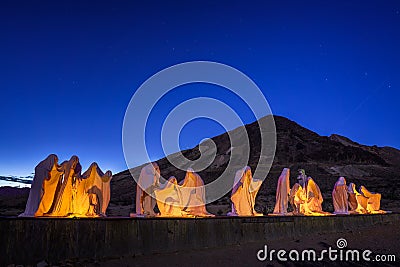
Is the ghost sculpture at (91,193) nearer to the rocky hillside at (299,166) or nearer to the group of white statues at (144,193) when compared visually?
the group of white statues at (144,193)

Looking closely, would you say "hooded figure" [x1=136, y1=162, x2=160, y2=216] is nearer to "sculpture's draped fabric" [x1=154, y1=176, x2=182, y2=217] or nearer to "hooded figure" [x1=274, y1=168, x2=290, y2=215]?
"sculpture's draped fabric" [x1=154, y1=176, x2=182, y2=217]

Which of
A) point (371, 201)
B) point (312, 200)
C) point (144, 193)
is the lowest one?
point (371, 201)

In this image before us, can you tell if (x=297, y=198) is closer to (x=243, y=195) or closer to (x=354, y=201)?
(x=243, y=195)

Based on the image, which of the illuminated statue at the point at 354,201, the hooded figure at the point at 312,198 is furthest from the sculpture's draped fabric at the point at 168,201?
the illuminated statue at the point at 354,201

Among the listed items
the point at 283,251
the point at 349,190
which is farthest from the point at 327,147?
the point at 283,251

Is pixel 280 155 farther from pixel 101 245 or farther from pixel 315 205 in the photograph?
pixel 101 245

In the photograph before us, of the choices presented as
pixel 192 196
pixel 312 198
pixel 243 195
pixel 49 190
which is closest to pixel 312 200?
pixel 312 198

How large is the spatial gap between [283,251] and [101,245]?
6078 millimetres

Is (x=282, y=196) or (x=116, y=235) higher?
(x=282, y=196)

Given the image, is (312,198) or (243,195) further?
(312,198)

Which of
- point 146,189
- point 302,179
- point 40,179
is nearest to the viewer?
point 40,179

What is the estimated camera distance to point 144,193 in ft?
47.7

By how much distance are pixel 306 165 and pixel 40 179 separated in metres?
61.6

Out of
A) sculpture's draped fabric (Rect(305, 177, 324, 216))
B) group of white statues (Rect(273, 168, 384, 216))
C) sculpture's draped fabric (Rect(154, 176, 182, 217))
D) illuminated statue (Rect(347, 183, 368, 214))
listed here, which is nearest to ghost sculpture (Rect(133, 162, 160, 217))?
sculpture's draped fabric (Rect(154, 176, 182, 217))
